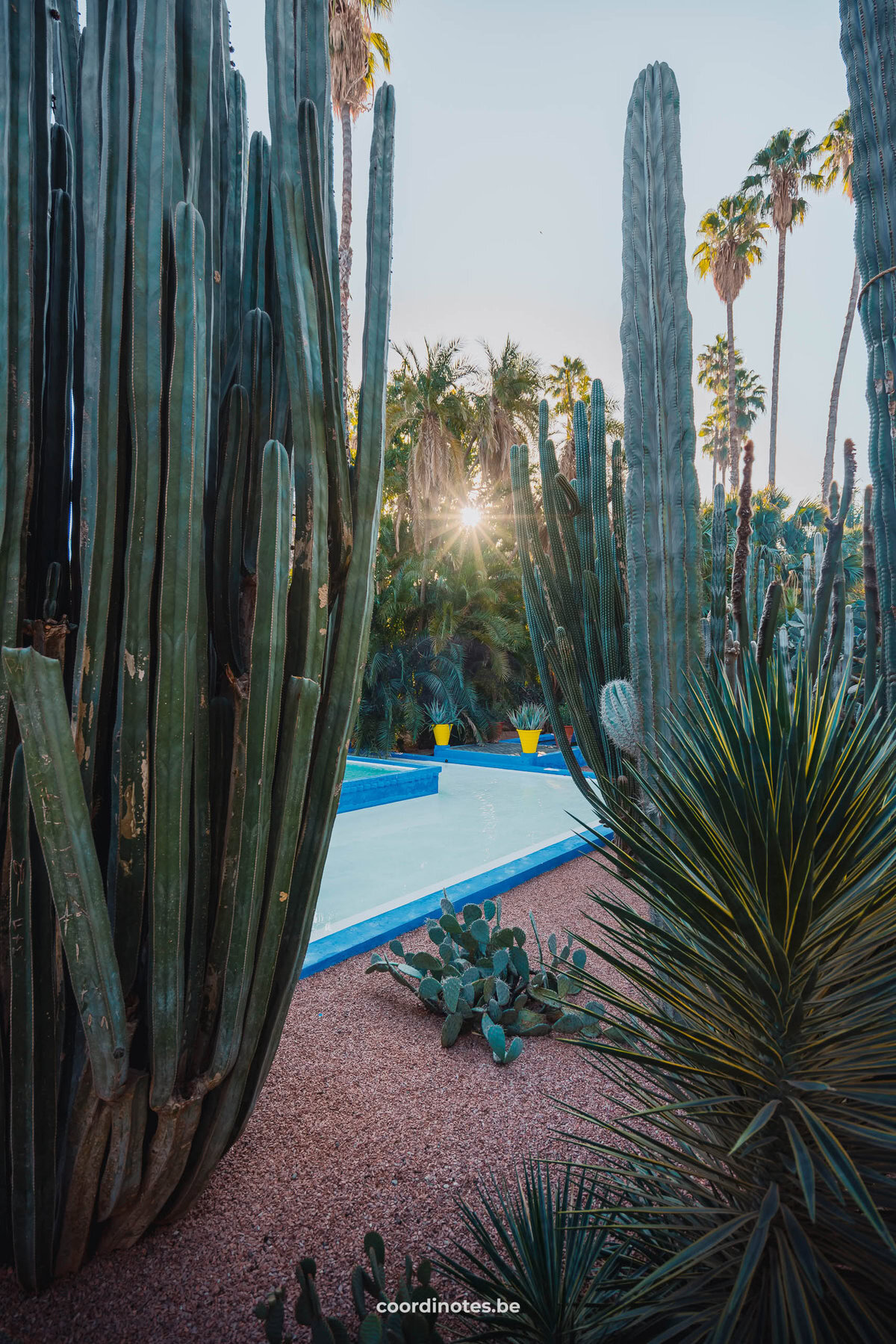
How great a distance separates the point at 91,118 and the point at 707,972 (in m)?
2.01

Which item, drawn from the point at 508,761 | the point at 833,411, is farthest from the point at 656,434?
the point at 833,411

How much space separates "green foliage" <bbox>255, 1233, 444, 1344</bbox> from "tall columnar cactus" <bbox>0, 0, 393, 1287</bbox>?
14.9 inches

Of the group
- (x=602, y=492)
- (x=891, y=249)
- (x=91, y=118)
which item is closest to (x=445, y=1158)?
(x=91, y=118)

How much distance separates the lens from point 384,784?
8773 millimetres

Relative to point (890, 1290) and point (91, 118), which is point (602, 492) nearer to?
point (91, 118)

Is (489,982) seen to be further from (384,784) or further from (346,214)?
(346,214)

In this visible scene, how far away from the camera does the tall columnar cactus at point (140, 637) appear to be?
1.33m

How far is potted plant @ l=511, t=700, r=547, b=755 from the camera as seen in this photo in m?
12.9

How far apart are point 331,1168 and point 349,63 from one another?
14.5 m

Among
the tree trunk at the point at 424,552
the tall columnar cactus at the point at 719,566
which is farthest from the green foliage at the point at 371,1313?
the tree trunk at the point at 424,552

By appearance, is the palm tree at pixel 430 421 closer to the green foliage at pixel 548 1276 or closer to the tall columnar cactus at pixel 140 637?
the tall columnar cactus at pixel 140 637

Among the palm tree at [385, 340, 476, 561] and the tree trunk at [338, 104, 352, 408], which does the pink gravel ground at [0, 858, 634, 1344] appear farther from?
the palm tree at [385, 340, 476, 561]

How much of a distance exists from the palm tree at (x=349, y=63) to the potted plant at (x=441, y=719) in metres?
6.84

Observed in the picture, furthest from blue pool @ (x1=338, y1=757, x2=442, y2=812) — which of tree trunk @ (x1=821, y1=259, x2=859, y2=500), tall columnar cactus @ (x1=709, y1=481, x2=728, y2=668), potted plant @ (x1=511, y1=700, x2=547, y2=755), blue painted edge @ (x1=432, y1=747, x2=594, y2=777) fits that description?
tree trunk @ (x1=821, y1=259, x2=859, y2=500)
